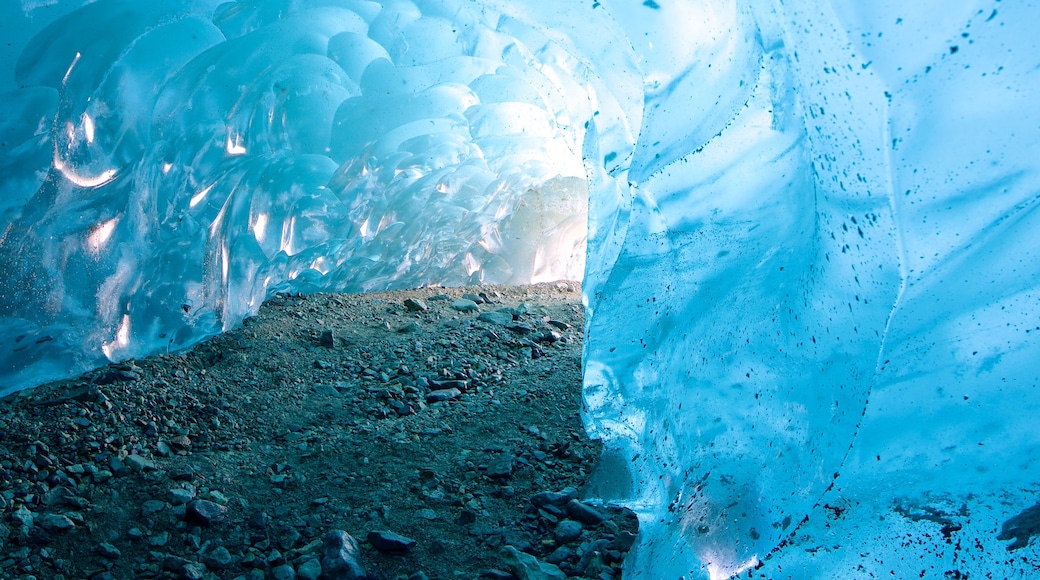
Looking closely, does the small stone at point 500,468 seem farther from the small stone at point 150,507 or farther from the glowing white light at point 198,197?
the glowing white light at point 198,197

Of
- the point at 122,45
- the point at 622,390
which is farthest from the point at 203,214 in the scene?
the point at 622,390

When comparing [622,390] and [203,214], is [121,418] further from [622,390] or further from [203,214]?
[622,390]

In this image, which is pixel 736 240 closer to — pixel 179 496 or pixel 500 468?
pixel 500 468

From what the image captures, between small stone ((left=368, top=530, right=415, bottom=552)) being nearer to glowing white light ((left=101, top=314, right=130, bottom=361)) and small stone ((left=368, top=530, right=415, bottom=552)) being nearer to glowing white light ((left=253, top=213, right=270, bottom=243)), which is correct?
glowing white light ((left=101, top=314, right=130, bottom=361))

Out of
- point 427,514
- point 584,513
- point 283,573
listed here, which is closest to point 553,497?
point 584,513

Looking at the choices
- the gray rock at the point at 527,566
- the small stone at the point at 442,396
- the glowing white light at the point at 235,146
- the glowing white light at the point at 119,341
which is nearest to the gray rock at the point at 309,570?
the gray rock at the point at 527,566

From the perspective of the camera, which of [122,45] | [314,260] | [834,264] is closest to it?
[834,264]

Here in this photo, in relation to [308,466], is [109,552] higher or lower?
higher
